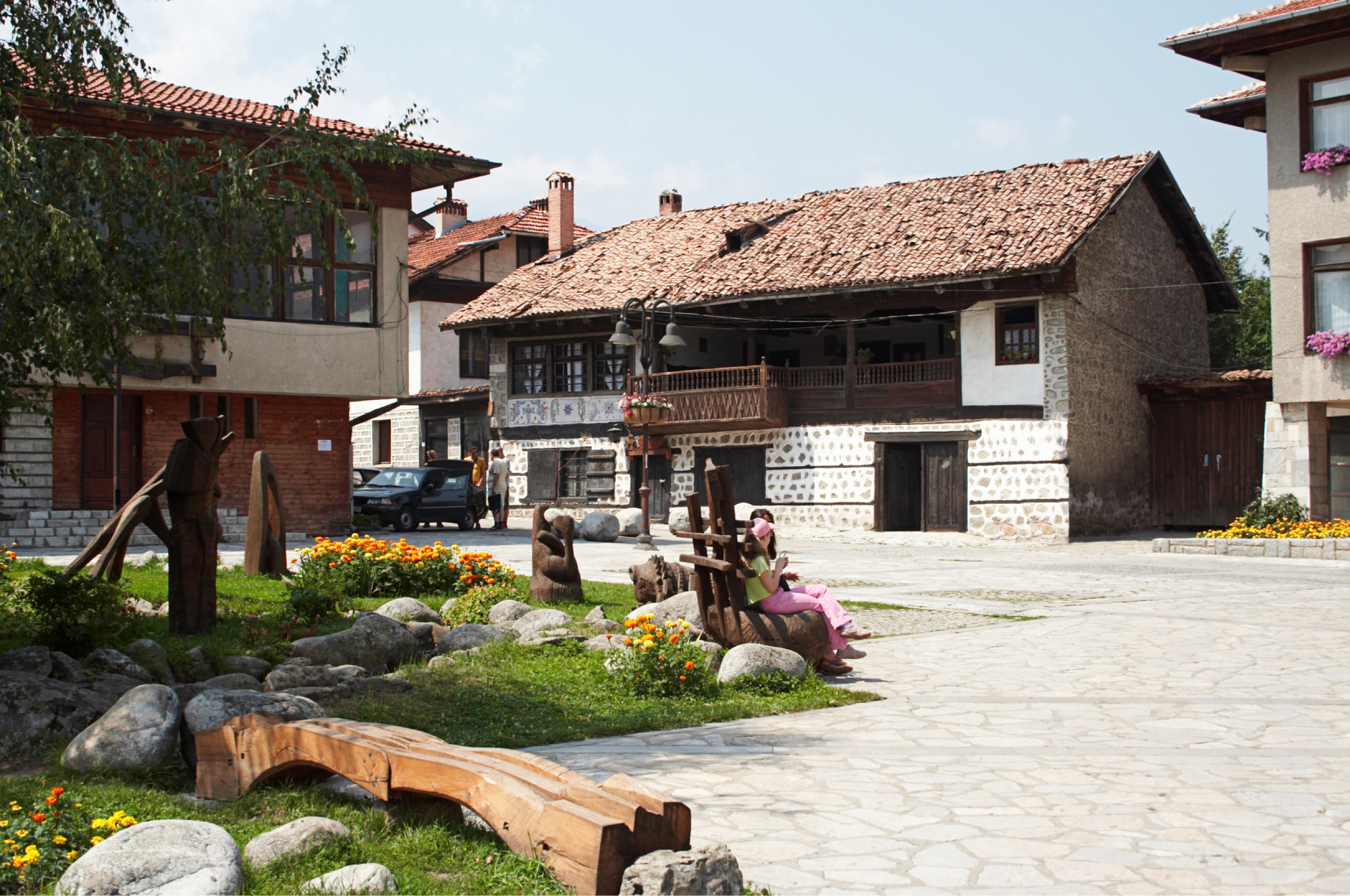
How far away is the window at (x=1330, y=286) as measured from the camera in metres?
20.7

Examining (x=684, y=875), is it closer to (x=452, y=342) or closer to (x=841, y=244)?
(x=841, y=244)

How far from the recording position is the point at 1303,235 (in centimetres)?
2102

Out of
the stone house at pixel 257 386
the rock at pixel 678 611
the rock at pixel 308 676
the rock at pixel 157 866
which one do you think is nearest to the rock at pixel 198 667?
the rock at pixel 308 676

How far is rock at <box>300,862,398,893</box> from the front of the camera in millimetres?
3664

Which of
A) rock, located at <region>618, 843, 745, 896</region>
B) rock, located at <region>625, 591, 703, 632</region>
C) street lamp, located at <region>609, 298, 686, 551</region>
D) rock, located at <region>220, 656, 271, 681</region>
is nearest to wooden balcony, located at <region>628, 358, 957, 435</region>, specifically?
street lamp, located at <region>609, 298, 686, 551</region>

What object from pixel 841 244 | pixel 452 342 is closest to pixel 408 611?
pixel 841 244

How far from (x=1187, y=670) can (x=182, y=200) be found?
688 cm

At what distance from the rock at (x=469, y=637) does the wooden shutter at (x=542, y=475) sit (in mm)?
21901

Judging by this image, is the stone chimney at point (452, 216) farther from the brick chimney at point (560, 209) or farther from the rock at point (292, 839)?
the rock at point (292, 839)

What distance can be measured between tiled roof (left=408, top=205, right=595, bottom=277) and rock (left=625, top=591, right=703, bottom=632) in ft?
95.0

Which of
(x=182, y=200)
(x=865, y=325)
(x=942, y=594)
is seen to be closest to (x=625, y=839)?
(x=182, y=200)

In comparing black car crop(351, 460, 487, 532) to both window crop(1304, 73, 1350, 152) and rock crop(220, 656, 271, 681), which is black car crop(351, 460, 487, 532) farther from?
rock crop(220, 656, 271, 681)

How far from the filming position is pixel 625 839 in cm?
350

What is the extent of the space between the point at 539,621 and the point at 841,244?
20206mm
